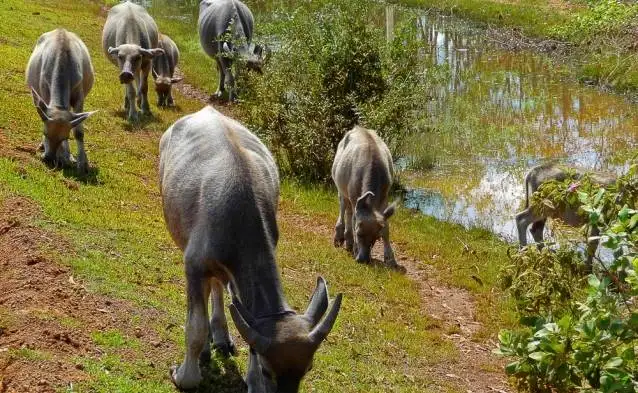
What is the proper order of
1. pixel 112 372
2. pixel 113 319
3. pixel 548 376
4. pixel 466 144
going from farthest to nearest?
1. pixel 466 144
2. pixel 113 319
3. pixel 112 372
4. pixel 548 376

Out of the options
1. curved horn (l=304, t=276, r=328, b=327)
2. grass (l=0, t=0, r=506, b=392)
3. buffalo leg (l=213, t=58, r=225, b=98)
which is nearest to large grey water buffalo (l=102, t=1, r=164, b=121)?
grass (l=0, t=0, r=506, b=392)

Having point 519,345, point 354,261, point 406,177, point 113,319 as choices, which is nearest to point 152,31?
point 406,177

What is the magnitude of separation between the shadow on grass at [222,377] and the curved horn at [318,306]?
144 cm

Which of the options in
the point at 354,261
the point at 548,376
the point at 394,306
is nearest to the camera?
the point at 548,376

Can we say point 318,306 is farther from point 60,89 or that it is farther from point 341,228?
point 60,89

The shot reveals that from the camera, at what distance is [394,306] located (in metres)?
12.1

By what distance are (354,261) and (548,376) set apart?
6954mm

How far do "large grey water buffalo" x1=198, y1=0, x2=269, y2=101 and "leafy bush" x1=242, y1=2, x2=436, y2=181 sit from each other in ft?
9.43

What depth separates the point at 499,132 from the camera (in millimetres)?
22484

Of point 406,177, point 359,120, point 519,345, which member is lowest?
point 406,177

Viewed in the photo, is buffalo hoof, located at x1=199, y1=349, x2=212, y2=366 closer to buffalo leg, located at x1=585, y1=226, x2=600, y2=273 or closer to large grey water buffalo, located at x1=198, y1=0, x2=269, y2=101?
buffalo leg, located at x1=585, y1=226, x2=600, y2=273

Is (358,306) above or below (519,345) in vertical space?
below

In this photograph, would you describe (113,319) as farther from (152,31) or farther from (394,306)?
Answer: (152,31)

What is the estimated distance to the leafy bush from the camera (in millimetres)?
17656
